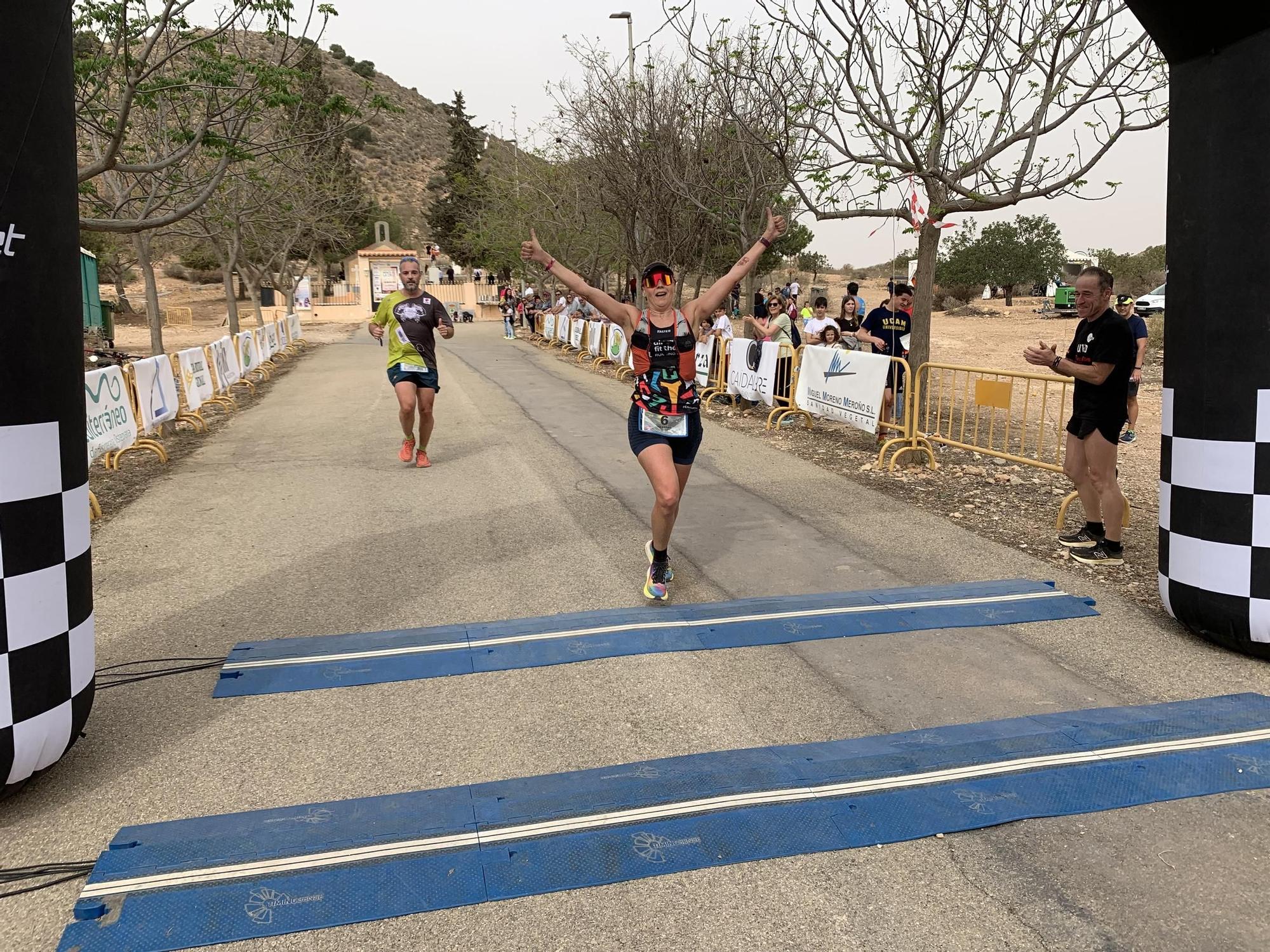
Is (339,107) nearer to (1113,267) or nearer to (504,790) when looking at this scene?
(504,790)

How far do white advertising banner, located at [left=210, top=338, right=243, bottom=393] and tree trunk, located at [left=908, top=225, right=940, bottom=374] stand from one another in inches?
472

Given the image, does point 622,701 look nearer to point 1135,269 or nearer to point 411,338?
point 411,338

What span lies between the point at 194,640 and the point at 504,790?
99.5 inches

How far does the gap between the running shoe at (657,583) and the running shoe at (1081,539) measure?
3.17 m

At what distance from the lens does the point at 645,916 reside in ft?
9.25

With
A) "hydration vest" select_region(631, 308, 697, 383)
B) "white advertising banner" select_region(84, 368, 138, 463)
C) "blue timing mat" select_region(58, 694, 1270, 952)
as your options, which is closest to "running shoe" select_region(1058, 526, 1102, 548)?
"blue timing mat" select_region(58, 694, 1270, 952)

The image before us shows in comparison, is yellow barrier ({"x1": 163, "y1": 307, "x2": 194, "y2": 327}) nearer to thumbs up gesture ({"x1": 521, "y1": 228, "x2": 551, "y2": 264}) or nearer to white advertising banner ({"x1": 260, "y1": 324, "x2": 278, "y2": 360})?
white advertising banner ({"x1": 260, "y1": 324, "x2": 278, "y2": 360})

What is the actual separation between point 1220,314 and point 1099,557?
2.38m

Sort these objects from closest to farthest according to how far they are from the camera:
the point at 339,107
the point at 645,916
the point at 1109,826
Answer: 1. the point at 645,916
2. the point at 1109,826
3. the point at 339,107

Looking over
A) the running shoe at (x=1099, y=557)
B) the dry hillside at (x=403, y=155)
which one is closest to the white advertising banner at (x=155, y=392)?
the running shoe at (x=1099, y=557)

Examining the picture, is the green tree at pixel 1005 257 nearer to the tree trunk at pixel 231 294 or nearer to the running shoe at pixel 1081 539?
the tree trunk at pixel 231 294

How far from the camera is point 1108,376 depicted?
19.9 ft

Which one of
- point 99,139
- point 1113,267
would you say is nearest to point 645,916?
point 99,139

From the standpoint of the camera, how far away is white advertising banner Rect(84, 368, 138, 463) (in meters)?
9.40
